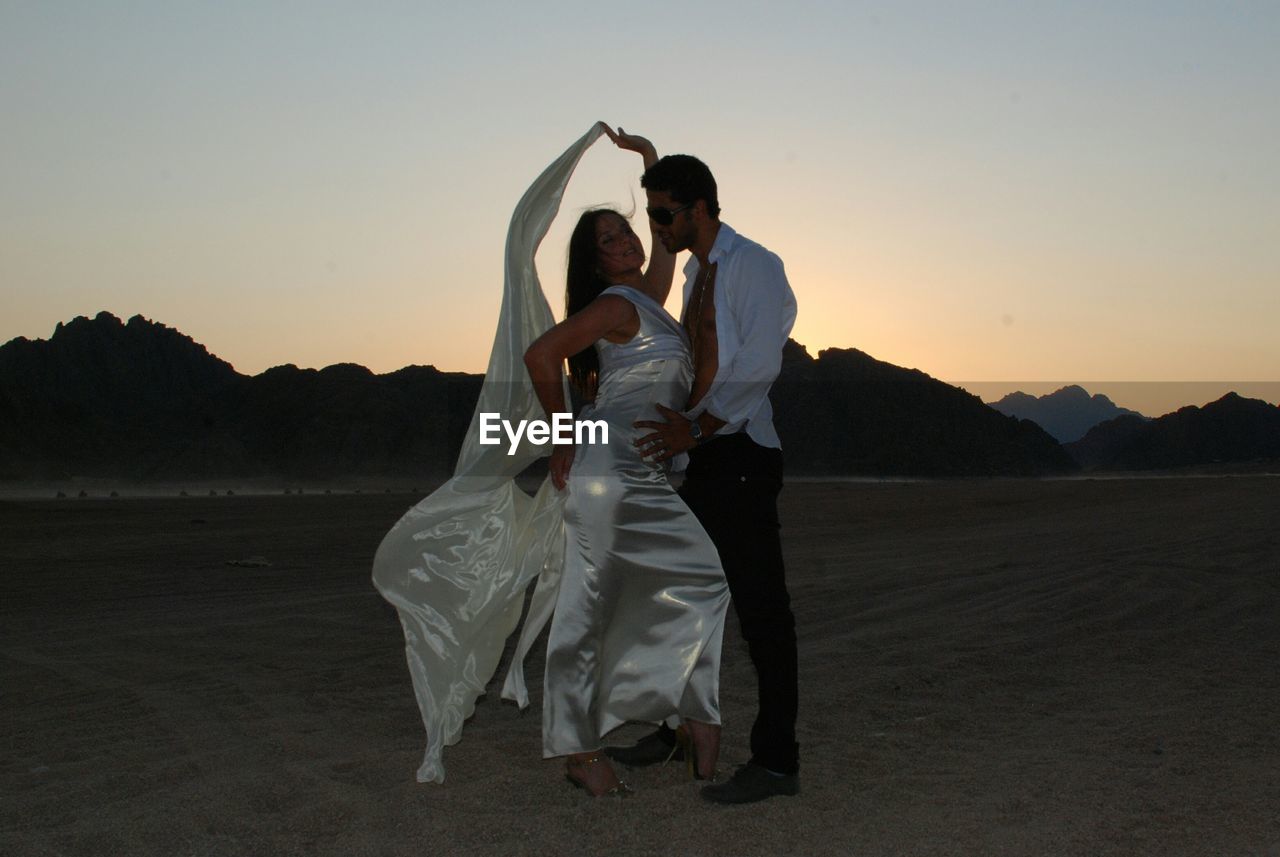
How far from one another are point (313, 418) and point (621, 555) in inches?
3106

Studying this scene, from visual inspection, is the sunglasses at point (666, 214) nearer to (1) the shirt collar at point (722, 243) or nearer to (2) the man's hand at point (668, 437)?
(1) the shirt collar at point (722, 243)

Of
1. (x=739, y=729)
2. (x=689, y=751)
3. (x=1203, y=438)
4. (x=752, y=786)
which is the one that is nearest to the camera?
(x=752, y=786)

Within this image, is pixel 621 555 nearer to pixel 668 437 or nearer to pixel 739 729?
pixel 668 437

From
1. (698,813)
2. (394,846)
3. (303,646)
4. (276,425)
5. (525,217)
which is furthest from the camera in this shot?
(276,425)

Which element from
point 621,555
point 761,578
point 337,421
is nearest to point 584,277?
point 621,555

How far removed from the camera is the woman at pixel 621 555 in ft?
13.3

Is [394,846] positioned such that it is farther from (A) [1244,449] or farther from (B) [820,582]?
(A) [1244,449]

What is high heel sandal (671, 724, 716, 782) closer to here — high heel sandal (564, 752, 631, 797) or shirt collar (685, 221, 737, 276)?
high heel sandal (564, 752, 631, 797)

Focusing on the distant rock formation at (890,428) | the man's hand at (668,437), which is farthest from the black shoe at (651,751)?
the distant rock formation at (890,428)

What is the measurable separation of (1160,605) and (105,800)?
22.9 ft

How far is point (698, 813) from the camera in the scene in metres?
3.90

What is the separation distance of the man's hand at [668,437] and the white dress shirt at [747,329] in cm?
5

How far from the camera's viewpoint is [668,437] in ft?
12.8

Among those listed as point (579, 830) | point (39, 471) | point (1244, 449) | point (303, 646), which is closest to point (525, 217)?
point (579, 830)
